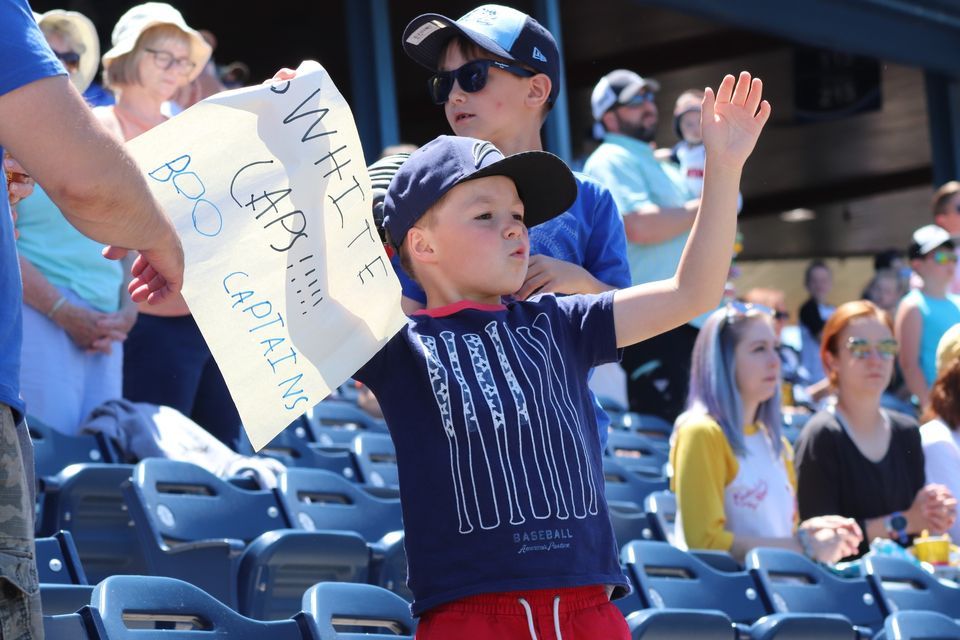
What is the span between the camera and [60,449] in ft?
14.1

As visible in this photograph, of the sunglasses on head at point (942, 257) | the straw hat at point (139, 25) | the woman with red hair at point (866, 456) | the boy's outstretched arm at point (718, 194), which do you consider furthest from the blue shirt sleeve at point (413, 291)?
the sunglasses on head at point (942, 257)

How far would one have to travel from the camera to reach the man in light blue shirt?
634cm

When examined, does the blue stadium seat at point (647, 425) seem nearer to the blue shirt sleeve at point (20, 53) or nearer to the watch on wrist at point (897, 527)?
the watch on wrist at point (897, 527)

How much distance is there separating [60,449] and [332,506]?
2.81ft

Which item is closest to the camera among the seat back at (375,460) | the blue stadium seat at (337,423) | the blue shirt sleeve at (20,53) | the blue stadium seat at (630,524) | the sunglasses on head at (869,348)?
the blue shirt sleeve at (20,53)

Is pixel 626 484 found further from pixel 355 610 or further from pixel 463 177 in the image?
pixel 463 177

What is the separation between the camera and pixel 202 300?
210 centimetres

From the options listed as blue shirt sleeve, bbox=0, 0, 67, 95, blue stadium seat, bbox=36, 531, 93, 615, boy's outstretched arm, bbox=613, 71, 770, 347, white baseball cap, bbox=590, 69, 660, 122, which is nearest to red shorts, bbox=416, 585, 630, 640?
boy's outstretched arm, bbox=613, 71, 770, 347

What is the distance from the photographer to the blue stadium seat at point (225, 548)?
3555mm

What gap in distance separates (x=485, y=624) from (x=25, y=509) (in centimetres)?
72

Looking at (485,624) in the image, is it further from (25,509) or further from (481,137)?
(481,137)

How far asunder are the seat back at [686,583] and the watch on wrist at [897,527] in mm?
1241

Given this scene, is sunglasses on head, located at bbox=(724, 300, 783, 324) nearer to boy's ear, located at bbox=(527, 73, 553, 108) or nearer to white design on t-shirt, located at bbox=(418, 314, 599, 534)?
boy's ear, located at bbox=(527, 73, 553, 108)

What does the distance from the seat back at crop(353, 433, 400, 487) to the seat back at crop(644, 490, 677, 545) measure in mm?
876
